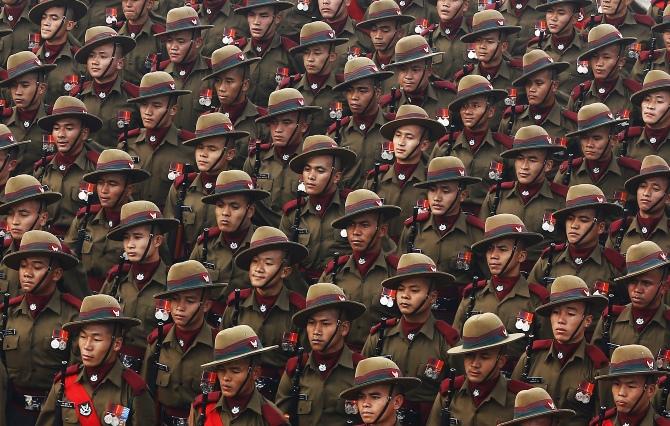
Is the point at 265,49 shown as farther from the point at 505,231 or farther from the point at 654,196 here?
the point at 654,196

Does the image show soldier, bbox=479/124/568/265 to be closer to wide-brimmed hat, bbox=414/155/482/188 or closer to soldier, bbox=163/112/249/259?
wide-brimmed hat, bbox=414/155/482/188

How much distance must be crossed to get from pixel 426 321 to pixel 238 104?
5251 millimetres

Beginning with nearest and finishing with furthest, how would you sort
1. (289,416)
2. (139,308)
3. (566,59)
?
(289,416) < (139,308) < (566,59)

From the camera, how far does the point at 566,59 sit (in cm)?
2350

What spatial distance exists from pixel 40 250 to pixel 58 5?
247 inches

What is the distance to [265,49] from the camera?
2367 centimetres

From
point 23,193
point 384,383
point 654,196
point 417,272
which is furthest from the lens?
point 23,193

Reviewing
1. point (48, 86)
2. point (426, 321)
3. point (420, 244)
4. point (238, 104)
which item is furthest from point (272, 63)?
point (426, 321)

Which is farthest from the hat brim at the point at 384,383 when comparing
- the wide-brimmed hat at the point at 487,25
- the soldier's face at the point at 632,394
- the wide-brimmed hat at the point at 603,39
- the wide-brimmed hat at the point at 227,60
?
the wide-brimmed hat at the point at 487,25

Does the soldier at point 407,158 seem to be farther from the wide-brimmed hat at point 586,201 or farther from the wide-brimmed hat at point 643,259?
the wide-brimmed hat at point 643,259

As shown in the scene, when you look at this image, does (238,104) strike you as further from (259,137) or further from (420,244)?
(420,244)

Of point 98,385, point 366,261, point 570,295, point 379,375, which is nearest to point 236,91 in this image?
point 366,261

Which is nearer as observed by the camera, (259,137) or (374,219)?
(374,219)

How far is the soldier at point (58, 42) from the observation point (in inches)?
944
